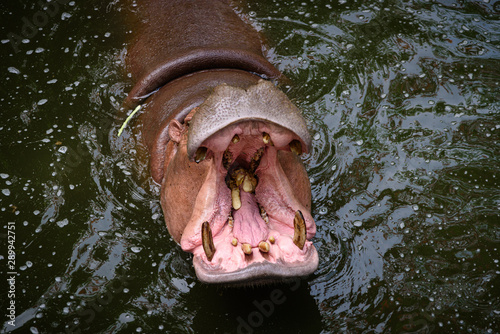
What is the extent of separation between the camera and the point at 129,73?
209 inches

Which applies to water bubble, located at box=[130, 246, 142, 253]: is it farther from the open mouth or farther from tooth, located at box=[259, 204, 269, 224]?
tooth, located at box=[259, 204, 269, 224]

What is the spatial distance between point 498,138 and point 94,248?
339cm

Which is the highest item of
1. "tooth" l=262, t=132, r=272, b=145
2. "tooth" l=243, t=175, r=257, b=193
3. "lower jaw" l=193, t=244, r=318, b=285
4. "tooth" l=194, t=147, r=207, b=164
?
"tooth" l=262, t=132, r=272, b=145

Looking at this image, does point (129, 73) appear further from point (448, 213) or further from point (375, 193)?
point (448, 213)

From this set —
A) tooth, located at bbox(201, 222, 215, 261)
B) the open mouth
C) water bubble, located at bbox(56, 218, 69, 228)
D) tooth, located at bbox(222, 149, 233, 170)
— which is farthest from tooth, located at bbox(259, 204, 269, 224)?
water bubble, located at bbox(56, 218, 69, 228)

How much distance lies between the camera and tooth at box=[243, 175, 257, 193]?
350cm

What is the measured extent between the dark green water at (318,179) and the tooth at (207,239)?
740 millimetres

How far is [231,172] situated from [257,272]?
75 cm

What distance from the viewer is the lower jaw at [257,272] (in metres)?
3.04

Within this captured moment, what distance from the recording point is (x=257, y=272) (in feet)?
9.98

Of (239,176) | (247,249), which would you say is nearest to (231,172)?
(239,176)

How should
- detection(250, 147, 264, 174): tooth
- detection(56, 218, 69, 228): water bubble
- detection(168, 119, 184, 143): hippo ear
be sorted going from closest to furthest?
detection(250, 147, 264, 174): tooth → detection(168, 119, 184, 143): hippo ear → detection(56, 218, 69, 228): water bubble

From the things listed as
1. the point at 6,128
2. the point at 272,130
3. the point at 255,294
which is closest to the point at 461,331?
the point at 255,294

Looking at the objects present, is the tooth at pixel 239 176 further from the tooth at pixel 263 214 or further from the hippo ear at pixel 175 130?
the hippo ear at pixel 175 130
